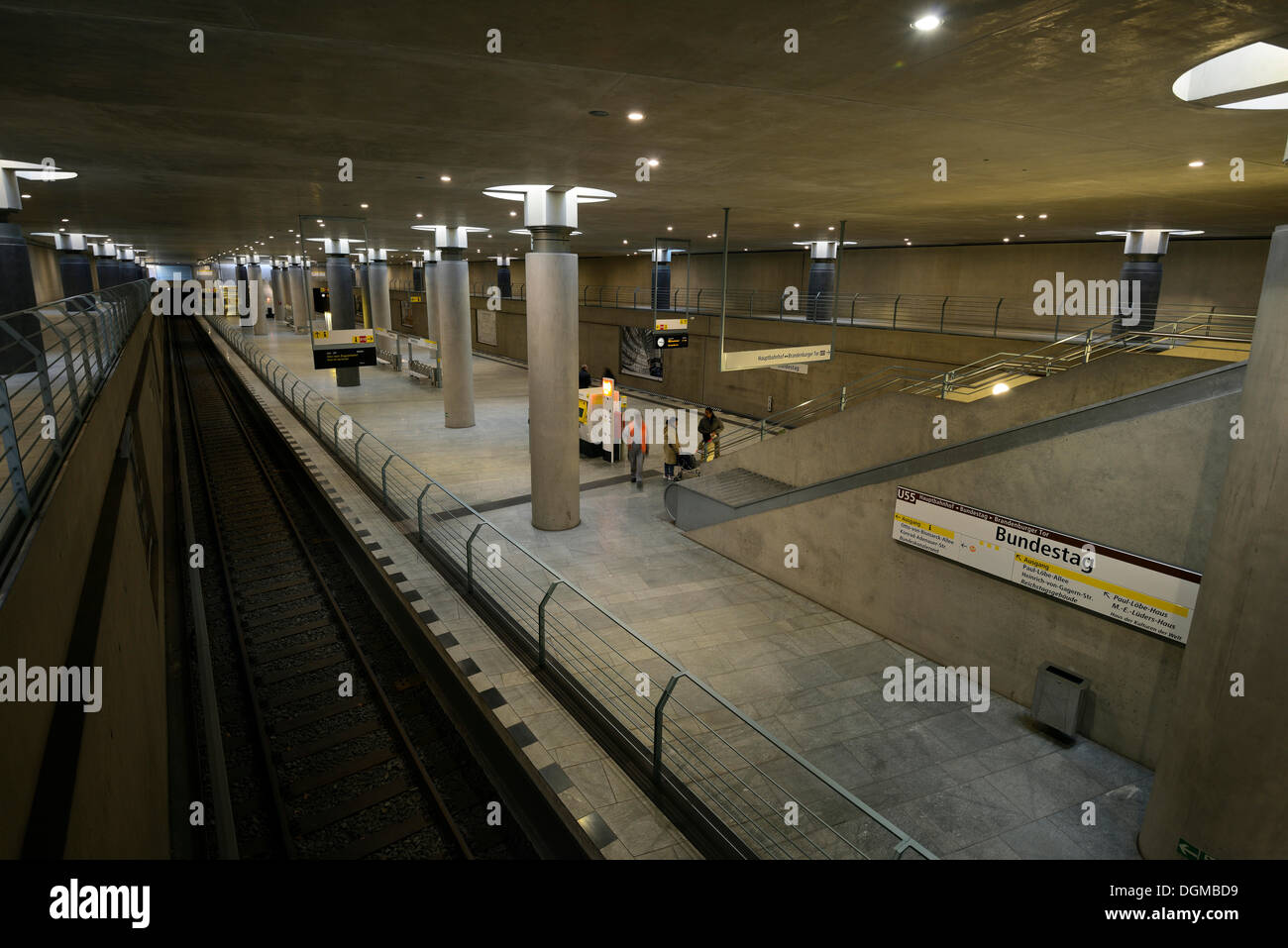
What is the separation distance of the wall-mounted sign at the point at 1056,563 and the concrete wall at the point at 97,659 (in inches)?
270

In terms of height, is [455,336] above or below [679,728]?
above

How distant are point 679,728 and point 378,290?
28.9 m

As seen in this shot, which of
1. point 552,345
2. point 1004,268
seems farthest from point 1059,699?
point 1004,268

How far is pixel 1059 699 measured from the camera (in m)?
6.11

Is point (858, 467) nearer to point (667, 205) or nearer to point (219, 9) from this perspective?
point (667, 205)

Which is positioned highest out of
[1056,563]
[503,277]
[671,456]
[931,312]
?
[503,277]

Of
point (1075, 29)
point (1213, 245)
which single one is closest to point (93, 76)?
point (1075, 29)

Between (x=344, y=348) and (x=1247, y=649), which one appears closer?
(x=1247, y=649)

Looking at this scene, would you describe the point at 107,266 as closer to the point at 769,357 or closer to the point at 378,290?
the point at 378,290

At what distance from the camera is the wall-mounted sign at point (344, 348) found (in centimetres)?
1411

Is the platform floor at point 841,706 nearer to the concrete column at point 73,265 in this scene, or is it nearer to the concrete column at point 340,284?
the concrete column at point 340,284

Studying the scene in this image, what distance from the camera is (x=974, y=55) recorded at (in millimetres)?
3549

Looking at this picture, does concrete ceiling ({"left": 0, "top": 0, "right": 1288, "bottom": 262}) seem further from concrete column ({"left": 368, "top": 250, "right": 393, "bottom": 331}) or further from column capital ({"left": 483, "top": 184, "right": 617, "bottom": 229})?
concrete column ({"left": 368, "top": 250, "right": 393, "bottom": 331})

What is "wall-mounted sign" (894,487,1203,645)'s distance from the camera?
5.59 metres
